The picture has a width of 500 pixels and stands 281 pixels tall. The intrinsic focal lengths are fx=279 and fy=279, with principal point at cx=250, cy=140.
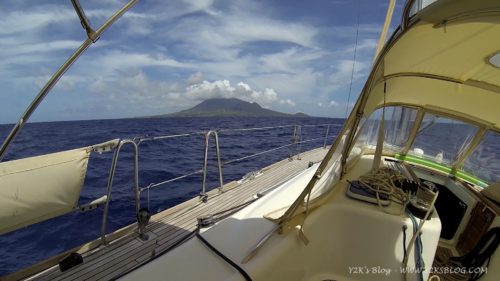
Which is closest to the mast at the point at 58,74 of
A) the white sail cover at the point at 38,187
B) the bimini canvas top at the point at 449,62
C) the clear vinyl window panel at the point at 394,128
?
the white sail cover at the point at 38,187

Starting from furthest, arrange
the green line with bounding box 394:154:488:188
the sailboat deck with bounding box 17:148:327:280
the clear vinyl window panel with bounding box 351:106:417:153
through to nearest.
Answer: the clear vinyl window panel with bounding box 351:106:417:153 < the green line with bounding box 394:154:488:188 < the sailboat deck with bounding box 17:148:327:280

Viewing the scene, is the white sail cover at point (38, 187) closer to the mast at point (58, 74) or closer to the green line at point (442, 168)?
the mast at point (58, 74)

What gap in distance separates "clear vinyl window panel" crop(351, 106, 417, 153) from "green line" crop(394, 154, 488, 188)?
211 millimetres

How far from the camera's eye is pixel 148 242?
10.6ft

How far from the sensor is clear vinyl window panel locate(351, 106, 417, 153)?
495 cm

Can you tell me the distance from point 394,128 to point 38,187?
5.62 metres

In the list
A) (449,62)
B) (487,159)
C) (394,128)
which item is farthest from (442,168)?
(449,62)

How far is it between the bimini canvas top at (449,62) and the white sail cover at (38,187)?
8.56 ft

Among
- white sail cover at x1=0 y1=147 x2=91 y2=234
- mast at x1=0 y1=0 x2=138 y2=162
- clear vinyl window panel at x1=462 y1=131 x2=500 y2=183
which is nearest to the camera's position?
mast at x1=0 y1=0 x2=138 y2=162

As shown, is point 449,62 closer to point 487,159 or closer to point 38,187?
point 487,159

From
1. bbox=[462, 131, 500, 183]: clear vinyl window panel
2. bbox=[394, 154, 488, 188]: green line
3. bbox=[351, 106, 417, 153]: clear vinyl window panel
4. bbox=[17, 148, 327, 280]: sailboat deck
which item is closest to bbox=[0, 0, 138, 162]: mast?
bbox=[17, 148, 327, 280]: sailboat deck

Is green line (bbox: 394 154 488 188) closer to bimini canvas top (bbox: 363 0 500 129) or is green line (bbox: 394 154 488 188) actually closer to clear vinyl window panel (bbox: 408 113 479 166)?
clear vinyl window panel (bbox: 408 113 479 166)

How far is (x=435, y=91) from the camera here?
3.91 meters

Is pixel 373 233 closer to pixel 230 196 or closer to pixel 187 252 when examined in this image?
pixel 187 252
